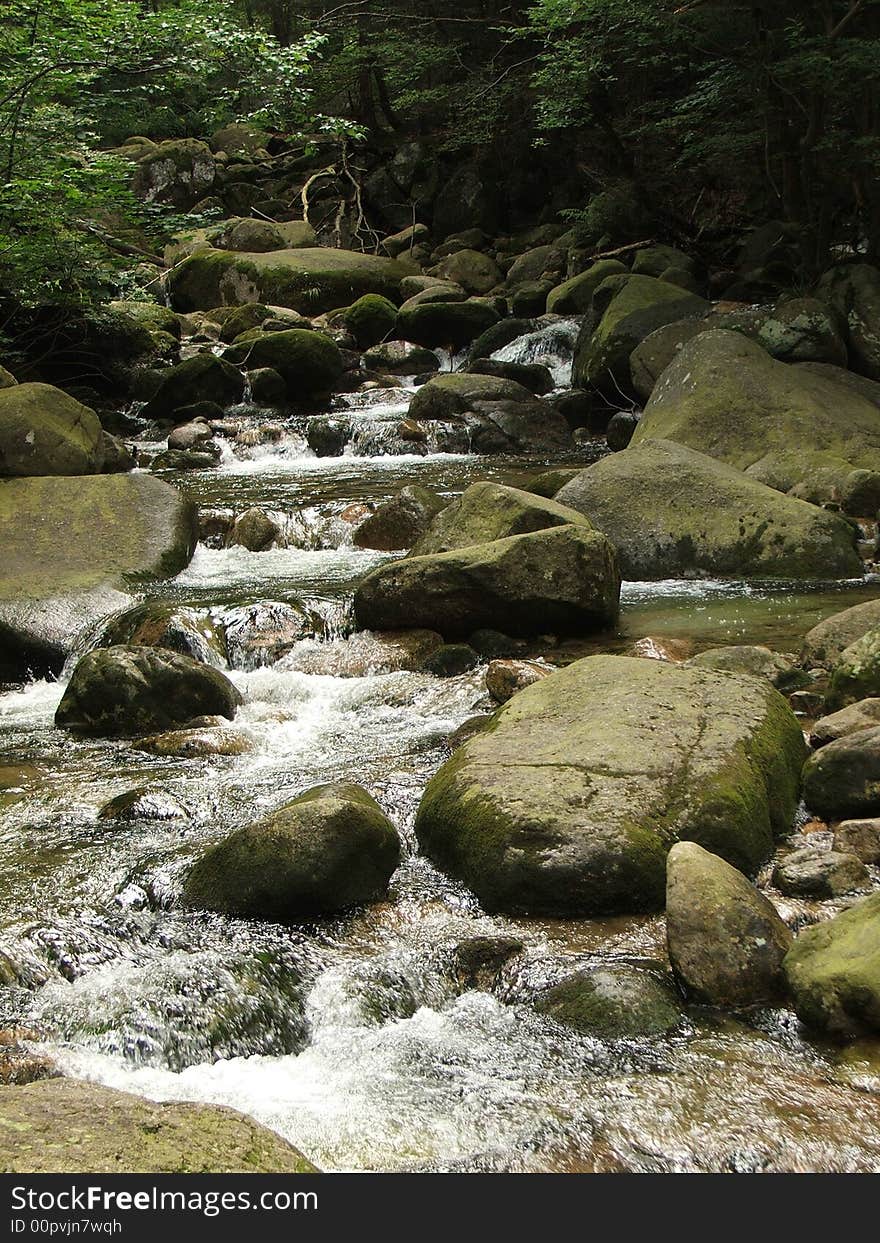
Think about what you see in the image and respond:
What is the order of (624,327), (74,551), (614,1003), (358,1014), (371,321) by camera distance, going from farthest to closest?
(371,321) → (624,327) → (74,551) → (358,1014) → (614,1003)

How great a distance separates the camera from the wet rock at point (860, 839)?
14.9 feet

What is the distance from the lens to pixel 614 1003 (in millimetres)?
3652

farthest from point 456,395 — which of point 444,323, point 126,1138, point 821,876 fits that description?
point 126,1138

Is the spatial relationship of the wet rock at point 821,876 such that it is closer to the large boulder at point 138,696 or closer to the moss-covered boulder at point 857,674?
the moss-covered boulder at point 857,674

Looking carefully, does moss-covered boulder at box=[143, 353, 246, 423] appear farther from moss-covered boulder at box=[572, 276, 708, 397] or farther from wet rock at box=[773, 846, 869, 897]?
wet rock at box=[773, 846, 869, 897]

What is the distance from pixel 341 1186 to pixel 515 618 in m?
5.61

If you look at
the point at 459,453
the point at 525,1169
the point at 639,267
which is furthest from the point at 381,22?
the point at 525,1169

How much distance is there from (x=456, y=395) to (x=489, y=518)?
23.8ft

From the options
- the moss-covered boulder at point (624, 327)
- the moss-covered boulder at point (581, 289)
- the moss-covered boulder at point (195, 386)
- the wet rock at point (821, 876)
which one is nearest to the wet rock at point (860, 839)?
the wet rock at point (821, 876)

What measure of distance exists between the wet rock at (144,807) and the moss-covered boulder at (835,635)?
390 cm

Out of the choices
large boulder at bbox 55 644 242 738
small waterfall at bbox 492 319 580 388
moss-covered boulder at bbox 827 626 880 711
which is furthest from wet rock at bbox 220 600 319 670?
small waterfall at bbox 492 319 580 388

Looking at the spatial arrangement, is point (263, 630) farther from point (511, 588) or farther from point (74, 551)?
point (74, 551)

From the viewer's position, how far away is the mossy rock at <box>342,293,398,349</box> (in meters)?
20.5

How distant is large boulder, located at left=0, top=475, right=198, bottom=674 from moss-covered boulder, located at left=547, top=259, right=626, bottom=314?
11.6m
